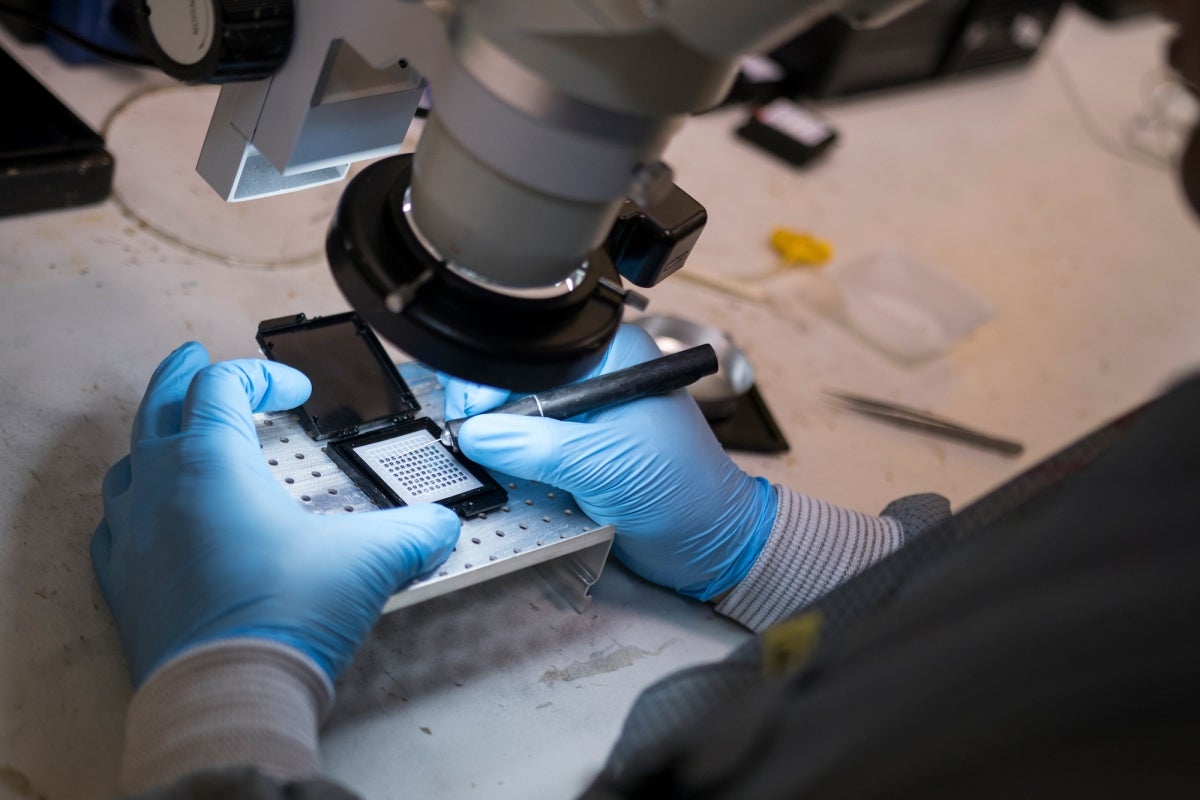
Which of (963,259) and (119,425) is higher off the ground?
(963,259)

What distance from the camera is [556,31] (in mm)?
587

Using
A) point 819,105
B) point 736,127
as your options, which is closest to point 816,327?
point 736,127

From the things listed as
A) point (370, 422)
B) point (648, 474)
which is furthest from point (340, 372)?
point (648, 474)

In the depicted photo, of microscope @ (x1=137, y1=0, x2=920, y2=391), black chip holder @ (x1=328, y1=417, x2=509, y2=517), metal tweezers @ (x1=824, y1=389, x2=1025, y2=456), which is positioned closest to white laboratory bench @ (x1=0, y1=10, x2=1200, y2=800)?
metal tweezers @ (x1=824, y1=389, x2=1025, y2=456)

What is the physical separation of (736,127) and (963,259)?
1.41 feet

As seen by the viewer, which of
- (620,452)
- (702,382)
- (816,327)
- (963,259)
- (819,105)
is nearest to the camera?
(620,452)

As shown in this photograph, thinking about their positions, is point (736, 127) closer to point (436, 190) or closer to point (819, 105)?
Result: point (819, 105)

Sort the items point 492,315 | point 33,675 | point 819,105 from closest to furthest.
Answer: point 492,315 < point 33,675 < point 819,105

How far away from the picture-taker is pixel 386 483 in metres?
0.97

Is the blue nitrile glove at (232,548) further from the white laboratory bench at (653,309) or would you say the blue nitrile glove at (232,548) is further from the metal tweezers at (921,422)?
the metal tweezers at (921,422)

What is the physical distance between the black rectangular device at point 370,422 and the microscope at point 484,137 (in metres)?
0.20

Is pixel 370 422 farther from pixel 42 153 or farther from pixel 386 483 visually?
pixel 42 153

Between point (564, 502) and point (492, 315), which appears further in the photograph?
point (564, 502)

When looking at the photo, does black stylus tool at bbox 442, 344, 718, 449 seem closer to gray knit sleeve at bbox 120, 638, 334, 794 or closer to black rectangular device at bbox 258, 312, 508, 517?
black rectangular device at bbox 258, 312, 508, 517
